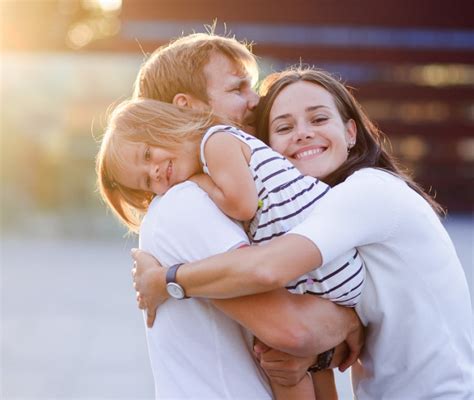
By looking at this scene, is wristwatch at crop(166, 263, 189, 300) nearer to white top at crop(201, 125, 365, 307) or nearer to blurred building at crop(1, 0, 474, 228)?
white top at crop(201, 125, 365, 307)

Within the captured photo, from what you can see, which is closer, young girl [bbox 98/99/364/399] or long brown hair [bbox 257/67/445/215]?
young girl [bbox 98/99/364/399]

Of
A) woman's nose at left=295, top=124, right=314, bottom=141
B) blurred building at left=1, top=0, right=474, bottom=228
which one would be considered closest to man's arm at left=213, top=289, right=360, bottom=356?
woman's nose at left=295, top=124, right=314, bottom=141

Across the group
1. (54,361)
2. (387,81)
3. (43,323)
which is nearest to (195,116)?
(54,361)

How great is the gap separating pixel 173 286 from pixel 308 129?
587 mm

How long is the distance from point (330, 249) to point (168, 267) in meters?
0.38

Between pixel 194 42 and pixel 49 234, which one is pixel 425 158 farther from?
pixel 194 42

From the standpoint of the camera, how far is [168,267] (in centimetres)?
193

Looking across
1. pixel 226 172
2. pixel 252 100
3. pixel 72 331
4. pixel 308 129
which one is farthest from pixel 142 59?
pixel 226 172

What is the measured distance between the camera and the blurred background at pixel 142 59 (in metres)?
17.7

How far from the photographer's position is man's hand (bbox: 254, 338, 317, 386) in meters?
1.91

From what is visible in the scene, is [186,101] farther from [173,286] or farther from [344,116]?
[173,286]

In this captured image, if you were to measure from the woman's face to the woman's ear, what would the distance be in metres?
0.06

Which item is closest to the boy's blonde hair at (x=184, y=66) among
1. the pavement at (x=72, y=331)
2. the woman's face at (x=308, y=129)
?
the woman's face at (x=308, y=129)

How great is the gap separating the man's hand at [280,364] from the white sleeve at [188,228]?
A: 255 millimetres
